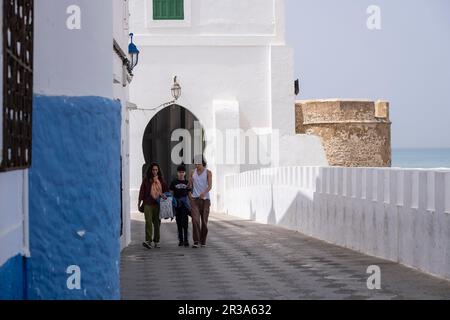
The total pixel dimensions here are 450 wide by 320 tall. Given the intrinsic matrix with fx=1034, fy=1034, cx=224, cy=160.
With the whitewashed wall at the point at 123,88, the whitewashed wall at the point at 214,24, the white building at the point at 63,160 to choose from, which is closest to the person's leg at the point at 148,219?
the whitewashed wall at the point at 123,88

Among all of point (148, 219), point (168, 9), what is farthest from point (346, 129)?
point (148, 219)

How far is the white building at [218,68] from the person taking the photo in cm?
Result: 3459

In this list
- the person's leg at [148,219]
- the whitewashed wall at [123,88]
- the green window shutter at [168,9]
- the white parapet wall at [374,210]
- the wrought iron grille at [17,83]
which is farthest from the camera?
the green window shutter at [168,9]

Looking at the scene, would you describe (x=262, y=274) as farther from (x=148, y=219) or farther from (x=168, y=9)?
(x=168, y=9)

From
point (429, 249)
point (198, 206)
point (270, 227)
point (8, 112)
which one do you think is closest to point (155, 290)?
point (429, 249)

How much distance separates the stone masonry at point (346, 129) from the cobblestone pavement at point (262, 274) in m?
24.2

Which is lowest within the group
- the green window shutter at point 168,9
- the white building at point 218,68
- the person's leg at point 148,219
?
the person's leg at point 148,219

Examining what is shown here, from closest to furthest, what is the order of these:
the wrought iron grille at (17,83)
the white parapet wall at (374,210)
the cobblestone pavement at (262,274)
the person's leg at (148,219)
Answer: the wrought iron grille at (17,83) < the cobblestone pavement at (262,274) < the white parapet wall at (374,210) < the person's leg at (148,219)

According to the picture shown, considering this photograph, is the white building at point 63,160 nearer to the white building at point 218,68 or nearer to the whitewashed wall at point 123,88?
the whitewashed wall at point 123,88

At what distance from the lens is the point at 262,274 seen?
1303 centimetres

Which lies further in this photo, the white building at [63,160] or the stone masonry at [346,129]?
the stone masonry at [346,129]

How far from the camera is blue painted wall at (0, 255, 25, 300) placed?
7.14 metres

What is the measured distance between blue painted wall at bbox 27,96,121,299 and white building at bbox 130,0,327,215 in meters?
26.4

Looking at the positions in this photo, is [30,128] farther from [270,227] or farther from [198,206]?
[270,227]
